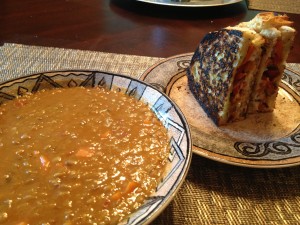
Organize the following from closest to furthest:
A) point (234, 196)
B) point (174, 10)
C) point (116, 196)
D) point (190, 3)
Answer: point (116, 196) → point (234, 196) → point (190, 3) → point (174, 10)

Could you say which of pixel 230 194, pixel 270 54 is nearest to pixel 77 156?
pixel 230 194

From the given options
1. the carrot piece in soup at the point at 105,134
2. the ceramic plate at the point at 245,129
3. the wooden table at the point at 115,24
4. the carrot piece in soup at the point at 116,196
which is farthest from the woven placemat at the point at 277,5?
the carrot piece in soup at the point at 116,196

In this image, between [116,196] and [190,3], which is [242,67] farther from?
[190,3]

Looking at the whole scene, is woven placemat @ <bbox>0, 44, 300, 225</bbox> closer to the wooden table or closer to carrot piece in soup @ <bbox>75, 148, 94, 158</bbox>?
carrot piece in soup @ <bbox>75, 148, 94, 158</bbox>

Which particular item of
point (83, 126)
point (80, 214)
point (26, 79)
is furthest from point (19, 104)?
point (80, 214)

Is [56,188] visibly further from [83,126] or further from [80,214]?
[83,126]
